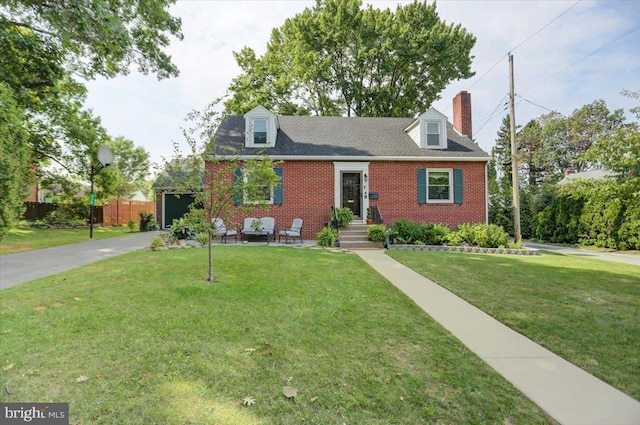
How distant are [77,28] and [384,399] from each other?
39.1 ft

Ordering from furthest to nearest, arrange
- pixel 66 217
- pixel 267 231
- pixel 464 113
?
pixel 66 217, pixel 464 113, pixel 267 231

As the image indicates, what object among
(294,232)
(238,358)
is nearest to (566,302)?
(238,358)

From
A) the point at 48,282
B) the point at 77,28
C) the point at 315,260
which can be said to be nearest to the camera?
the point at 48,282

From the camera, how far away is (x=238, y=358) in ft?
9.44

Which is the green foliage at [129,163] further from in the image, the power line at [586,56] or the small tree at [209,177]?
the power line at [586,56]

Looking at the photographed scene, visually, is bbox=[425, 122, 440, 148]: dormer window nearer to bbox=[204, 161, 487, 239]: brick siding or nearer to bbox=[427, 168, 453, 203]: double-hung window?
bbox=[204, 161, 487, 239]: brick siding

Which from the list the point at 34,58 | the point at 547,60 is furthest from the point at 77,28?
the point at 547,60

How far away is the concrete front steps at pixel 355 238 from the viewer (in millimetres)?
11375

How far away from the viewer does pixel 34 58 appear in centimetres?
1144

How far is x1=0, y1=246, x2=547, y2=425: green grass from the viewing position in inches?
87.3

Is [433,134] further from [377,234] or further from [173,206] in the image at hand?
[173,206]

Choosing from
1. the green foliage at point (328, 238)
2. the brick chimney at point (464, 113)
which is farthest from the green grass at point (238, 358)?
the brick chimney at point (464, 113)

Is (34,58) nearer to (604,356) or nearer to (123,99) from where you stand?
(123,99)

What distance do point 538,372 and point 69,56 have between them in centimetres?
1817
